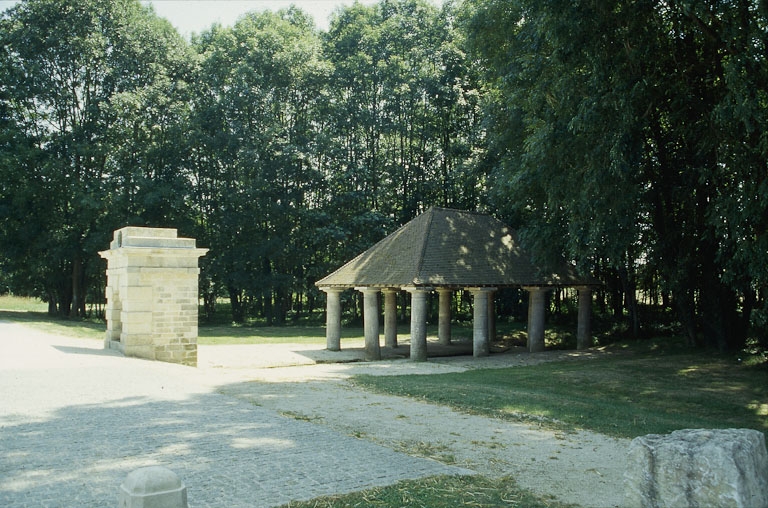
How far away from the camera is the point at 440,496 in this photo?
5.59 metres

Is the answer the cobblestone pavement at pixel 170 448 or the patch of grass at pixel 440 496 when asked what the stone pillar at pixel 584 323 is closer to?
the cobblestone pavement at pixel 170 448

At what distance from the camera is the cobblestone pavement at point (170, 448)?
5.80 meters

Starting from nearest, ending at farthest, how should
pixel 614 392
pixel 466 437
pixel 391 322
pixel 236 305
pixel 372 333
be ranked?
pixel 466 437 → pixel 614 392 → pixel 372 333 → pixel 391 322 → pixel 236 305

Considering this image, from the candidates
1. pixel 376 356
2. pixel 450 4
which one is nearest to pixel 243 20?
pixel 450 4

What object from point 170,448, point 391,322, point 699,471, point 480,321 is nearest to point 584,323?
point 480,321

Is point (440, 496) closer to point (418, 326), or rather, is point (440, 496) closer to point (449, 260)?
point (418, 326)

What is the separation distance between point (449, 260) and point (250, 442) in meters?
14.8

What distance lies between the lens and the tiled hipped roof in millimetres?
20875

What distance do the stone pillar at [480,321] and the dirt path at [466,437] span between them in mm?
8554

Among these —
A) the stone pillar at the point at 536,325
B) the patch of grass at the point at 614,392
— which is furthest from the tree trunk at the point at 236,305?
the patch of grass at the point at 614,392

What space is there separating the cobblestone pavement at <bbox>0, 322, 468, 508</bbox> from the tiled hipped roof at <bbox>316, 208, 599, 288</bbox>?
9921 millimetres

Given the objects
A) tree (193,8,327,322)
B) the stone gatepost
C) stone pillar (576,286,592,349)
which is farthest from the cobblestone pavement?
tree (193,8,327,322)

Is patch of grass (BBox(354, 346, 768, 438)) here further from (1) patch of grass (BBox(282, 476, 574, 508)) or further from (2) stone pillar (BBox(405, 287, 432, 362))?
(1) patch of grass (BBox(282, 476, 574, 508))

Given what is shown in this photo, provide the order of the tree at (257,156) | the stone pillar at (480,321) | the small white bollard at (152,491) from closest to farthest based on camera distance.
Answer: the small white bollard at (152,491), the stone pillar at (480,321), the tree at (257,156)
